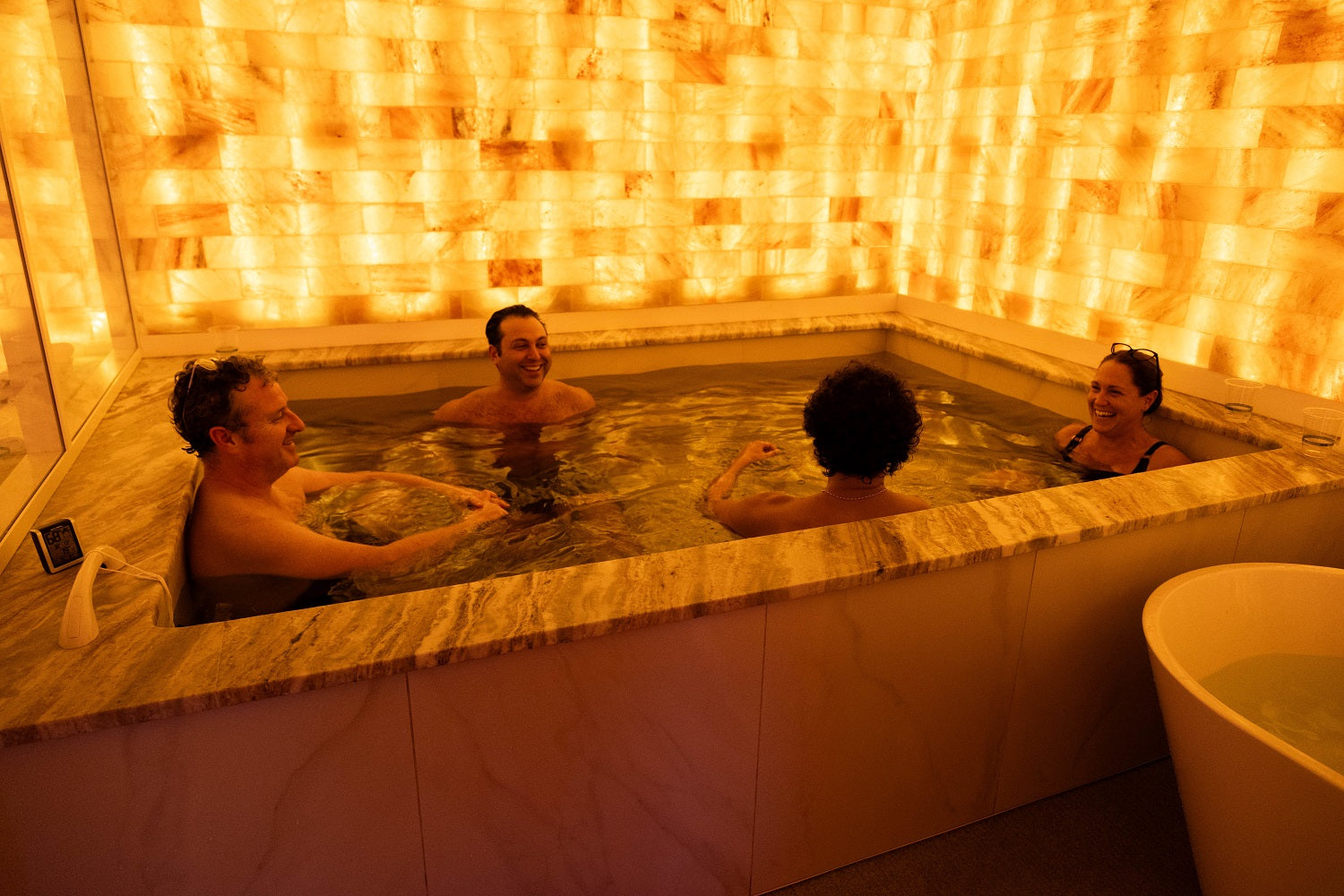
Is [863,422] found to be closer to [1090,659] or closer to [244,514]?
[1090,659]

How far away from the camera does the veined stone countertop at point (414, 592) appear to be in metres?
1.35

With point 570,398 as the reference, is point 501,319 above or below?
above

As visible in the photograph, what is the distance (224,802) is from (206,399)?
1050 millimetres

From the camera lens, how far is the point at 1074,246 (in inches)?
154

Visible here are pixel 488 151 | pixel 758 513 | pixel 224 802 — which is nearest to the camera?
pixel 224 802

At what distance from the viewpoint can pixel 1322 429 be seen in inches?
111

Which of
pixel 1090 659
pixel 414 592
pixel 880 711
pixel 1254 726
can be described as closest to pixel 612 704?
pixel 414 592

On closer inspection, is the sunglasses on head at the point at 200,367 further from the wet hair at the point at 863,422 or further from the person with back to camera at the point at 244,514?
the wet hair at the point at 863,422

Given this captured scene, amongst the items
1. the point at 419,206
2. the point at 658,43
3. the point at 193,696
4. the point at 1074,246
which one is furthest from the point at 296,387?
the point at 1074,246

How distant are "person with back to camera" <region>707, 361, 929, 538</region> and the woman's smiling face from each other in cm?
118

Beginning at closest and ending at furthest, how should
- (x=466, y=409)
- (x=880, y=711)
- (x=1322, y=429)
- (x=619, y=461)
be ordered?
(x=880, y=711) → (x=1322, y=429) → (x=619, y=461) → (x=466, y=409)

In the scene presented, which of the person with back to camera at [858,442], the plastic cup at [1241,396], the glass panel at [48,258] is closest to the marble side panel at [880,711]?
the person with back to camera at [858,442]

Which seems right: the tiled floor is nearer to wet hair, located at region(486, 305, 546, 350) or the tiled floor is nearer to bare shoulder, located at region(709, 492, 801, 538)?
bare shoulder, located at region(709, 492, 801, 538)

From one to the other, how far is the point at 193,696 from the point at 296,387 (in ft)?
8.75
